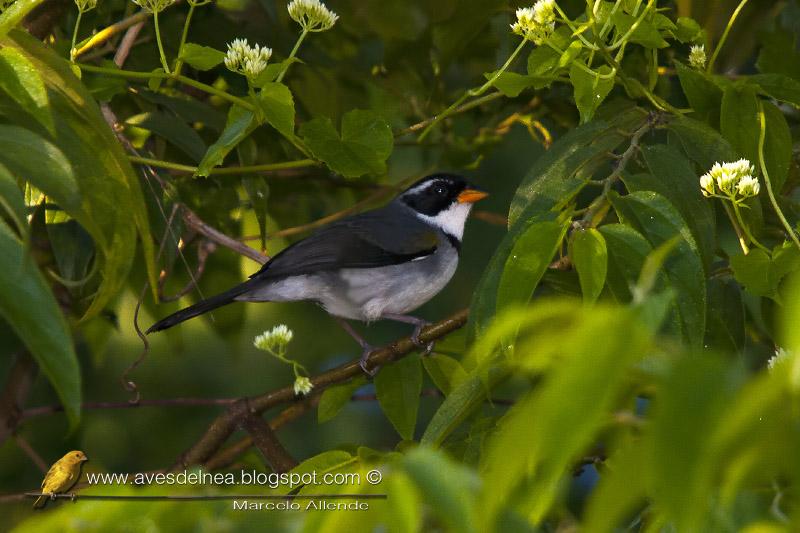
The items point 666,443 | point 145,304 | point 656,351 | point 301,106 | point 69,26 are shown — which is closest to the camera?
point 666,443

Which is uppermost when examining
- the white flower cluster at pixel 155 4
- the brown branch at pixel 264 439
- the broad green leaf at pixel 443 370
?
the white flower cluster at pixel 155 4

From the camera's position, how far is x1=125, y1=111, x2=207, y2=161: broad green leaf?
12.0 feet

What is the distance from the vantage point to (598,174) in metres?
4.25

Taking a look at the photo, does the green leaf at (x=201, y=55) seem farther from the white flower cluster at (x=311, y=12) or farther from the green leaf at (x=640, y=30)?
the green leaf at (x=640, y=30)

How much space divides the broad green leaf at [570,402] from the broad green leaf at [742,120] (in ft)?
5.40

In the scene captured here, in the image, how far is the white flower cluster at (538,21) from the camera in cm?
281

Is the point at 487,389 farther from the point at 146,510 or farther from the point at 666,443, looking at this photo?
the point at 666,443

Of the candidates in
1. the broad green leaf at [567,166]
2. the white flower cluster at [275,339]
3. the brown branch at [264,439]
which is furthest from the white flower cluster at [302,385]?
the broad green leaf at [567,166]

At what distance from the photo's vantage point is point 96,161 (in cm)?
239

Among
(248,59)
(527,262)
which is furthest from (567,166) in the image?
(248,59)

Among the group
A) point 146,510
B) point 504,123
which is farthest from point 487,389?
point 504,123

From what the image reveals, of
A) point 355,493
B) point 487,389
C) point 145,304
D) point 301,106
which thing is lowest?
point 145,304

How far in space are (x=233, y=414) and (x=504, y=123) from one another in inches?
77.5

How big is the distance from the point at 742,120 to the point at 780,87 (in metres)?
0.16
